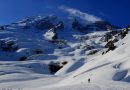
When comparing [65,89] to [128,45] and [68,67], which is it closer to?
[128,45]

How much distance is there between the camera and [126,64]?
236 feet

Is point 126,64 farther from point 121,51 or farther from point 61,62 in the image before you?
point 61,62

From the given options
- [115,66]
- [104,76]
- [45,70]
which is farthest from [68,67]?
[104,76]

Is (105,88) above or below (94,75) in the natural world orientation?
below

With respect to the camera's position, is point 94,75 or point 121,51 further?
point 121,51

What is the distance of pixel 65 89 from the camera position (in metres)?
38.4

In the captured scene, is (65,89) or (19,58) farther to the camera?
(19,58)

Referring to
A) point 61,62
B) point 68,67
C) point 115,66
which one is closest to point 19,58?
point 61,62

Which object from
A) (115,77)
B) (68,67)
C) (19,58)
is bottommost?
(115,77)

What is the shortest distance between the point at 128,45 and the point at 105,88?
225ft

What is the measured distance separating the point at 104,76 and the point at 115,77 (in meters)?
2.51

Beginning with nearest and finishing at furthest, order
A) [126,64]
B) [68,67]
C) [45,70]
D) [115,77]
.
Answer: [115,77] → [126,64] → [68,67] → [45,70]

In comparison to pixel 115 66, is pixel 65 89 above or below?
below

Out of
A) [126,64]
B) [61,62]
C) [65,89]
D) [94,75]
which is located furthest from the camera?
[61,62]
